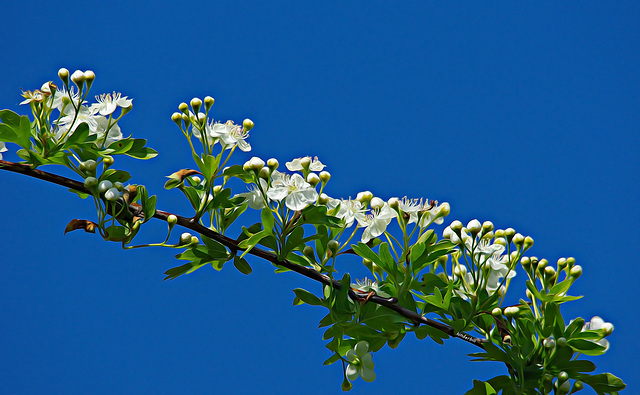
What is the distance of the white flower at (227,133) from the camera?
1110mm

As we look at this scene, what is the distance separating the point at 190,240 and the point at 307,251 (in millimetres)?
225

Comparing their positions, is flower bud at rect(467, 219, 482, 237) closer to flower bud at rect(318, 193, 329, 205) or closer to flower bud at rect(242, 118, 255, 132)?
flower bud at rect(318, 193, 329, 205)

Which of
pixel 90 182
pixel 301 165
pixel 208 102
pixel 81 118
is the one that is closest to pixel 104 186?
pixel 90 182

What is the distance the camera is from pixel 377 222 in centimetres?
115

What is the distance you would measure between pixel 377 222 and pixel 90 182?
537mm

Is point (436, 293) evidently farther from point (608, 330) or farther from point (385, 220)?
point (608, 330)

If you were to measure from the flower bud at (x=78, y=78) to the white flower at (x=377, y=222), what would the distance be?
57 centimetres

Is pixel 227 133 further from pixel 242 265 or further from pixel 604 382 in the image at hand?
→ pixel 604 382

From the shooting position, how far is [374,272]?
126 cm

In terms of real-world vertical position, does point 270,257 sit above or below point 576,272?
below

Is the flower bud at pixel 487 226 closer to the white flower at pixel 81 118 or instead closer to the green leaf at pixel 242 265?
the green leaf at pixel 242 265

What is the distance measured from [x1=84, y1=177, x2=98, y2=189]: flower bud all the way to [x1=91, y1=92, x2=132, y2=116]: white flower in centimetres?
13

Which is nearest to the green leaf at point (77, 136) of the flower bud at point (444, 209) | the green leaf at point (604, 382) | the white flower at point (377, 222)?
the white flower at point (377, 222)

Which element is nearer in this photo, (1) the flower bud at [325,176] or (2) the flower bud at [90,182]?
(2) the flower bud at [90,182]
